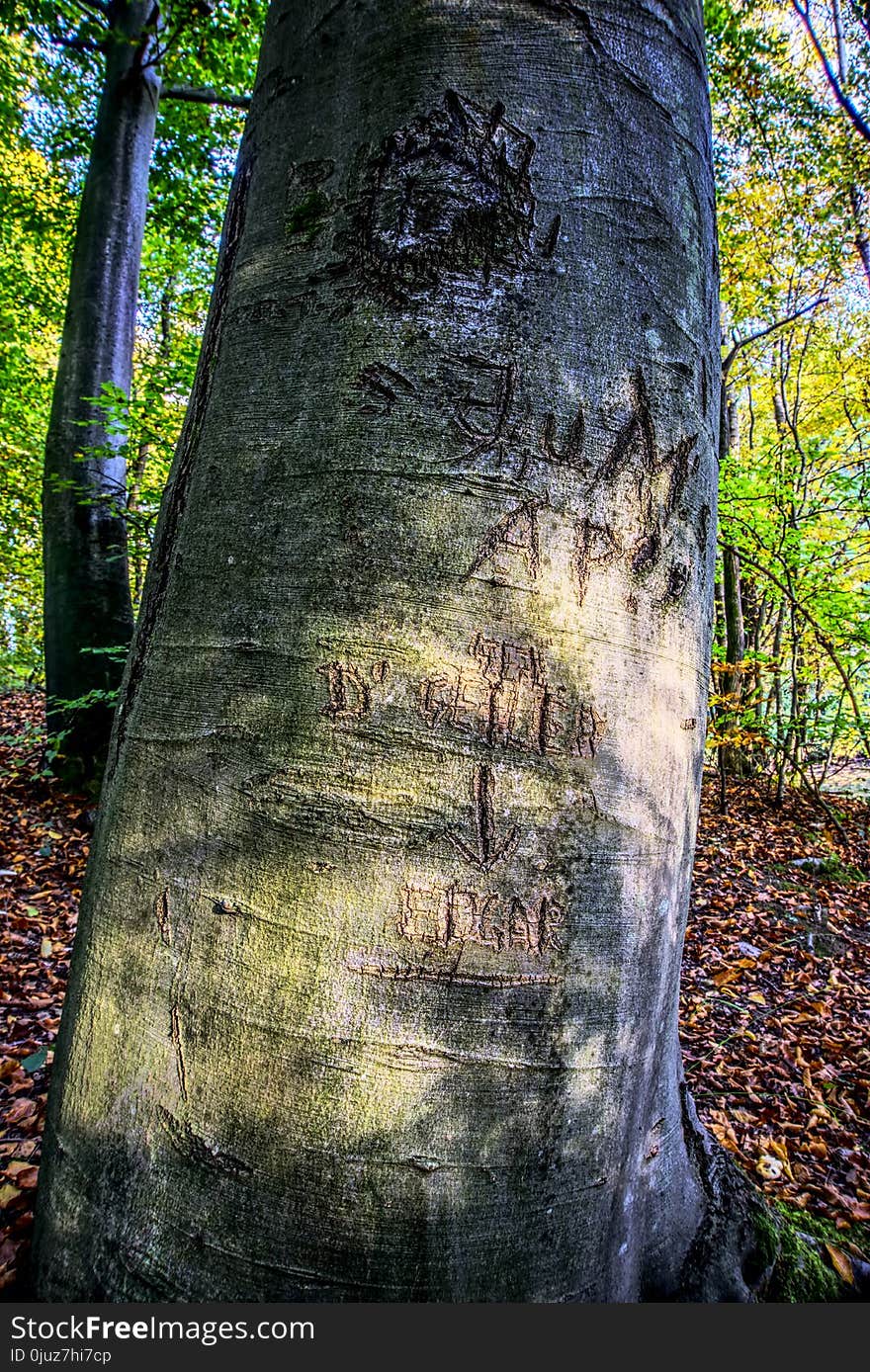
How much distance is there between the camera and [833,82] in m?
7.41

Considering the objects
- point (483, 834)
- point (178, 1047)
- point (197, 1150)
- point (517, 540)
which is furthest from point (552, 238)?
point (197, 1150)

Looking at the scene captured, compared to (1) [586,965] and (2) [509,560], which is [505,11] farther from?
(1) [586,965]

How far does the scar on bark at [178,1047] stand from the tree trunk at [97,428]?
16.7ft

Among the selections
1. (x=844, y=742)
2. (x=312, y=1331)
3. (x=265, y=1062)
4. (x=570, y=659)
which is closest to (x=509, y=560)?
(x=570, y=659)

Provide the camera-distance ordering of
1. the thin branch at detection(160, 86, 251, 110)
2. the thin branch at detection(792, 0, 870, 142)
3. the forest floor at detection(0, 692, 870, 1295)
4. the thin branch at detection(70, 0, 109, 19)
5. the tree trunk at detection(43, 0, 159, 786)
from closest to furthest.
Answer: the forest floor at detection(0, 692, 870, 1295), the tree trunk at detection(43, 0, 159, 786), the thin branch at detection(70, 0, 109, 19), the thin branch at detection(160, 86, 251, 110), the thin branch at detection(792, 0, 870, 142)

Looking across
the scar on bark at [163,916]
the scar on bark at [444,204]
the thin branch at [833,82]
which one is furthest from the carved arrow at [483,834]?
the thin branch at [833,82]

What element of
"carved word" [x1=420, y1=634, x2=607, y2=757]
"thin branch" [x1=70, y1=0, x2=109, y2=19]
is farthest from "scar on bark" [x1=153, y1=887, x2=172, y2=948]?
"thin branch" [x1=70, y1=0, x2=109, y2=19]

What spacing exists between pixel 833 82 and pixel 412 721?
10.3 m

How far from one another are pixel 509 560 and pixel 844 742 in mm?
9462

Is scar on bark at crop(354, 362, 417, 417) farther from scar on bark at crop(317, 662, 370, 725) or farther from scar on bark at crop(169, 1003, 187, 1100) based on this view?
scar on bark at crop(169, 1003, 187, 1100)

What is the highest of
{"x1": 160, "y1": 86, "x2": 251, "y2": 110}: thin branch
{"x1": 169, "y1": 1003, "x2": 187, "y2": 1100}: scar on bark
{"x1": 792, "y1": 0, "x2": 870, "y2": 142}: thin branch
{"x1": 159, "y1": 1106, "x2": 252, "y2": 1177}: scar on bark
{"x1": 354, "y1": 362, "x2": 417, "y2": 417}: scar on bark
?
{"x1": 792, "y1": 0, "x2": 870, "y2": 142}: thin branch

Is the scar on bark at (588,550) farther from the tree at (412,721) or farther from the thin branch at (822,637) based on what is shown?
the thin branch at (822,637)

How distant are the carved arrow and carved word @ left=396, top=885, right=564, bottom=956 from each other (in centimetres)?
4

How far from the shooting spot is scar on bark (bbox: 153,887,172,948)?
3.10ft
